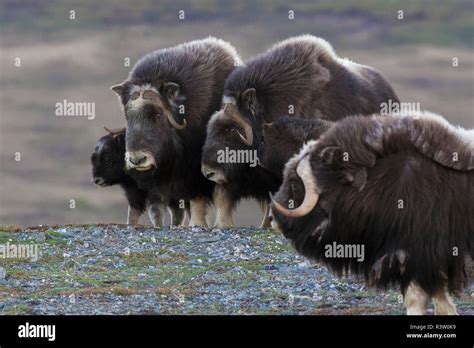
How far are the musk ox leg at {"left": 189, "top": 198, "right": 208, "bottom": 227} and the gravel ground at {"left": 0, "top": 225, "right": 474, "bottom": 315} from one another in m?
0.69

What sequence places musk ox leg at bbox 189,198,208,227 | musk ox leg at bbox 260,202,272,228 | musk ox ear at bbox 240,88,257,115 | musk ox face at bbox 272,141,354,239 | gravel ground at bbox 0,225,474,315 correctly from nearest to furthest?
musk ox face at bbox 272,141,354,239
gravel ground at bbox 0,225,474,315
musk ox ear at bbox 240,88,257,115
musk ox leg at bbox 260,202,272,228
musk ox leg at bbox 189,198,208,227

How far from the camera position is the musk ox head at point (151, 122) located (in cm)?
1080

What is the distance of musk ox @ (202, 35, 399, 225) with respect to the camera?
10.3 metres

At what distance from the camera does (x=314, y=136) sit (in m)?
9.03

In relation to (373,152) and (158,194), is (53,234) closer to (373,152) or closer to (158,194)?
(158,194)

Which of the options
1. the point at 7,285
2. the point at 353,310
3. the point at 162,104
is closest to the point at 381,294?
the point at 353,310

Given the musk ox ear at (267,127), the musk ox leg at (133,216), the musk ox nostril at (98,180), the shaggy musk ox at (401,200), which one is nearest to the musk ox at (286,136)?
the musk ox ear at (267,127)

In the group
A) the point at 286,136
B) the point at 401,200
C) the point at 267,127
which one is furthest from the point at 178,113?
the point at 401,200

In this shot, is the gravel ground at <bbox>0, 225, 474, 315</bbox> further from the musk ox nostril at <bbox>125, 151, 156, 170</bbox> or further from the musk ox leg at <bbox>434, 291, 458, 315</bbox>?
the musk ox leg at <bbox>434, 291, 458, 315</bbox>

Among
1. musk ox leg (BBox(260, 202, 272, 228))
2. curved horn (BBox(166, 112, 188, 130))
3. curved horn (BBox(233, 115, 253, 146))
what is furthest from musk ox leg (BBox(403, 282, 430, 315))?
curved horn (BBox(166, 112, 188, 130))

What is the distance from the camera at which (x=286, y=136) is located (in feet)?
30.5

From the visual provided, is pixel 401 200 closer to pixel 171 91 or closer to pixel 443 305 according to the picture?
pixel 443 305

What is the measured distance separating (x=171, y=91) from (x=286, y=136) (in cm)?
204

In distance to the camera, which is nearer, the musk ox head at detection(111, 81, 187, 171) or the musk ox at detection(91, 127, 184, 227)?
the musk ox head at detection(111, 81, 187, 171)
